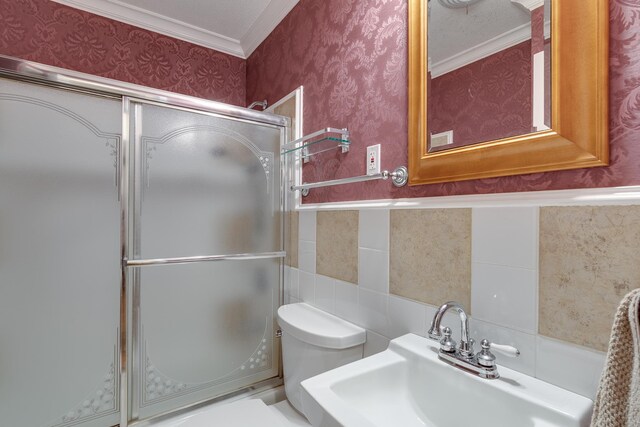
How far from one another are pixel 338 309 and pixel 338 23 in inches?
49.0

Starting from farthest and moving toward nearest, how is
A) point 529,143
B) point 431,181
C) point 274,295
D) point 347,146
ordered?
point 274,295
point 347,146
point 431,181
point 529,143

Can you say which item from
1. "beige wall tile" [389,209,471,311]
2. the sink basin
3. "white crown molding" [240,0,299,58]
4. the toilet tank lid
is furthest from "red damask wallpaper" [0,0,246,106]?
the sink basin

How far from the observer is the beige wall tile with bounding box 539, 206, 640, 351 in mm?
616

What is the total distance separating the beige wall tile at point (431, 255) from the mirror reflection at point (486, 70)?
8.7 inches

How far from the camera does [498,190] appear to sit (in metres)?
0.82

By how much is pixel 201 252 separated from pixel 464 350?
1.14 metres

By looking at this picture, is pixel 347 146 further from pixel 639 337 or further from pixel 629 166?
pixel 639 337

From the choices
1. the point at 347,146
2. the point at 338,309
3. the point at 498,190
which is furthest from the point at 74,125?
the point at 498,190

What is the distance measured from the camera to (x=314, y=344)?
1.16 metres

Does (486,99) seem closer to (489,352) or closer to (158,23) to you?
(489,352)

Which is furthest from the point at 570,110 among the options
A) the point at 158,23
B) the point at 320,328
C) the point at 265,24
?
the point at 158,23

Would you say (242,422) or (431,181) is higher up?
(431,181)

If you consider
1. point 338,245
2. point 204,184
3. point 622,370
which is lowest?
point 622,370

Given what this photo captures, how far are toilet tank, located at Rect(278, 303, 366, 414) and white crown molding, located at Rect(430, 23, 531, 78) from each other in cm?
94
